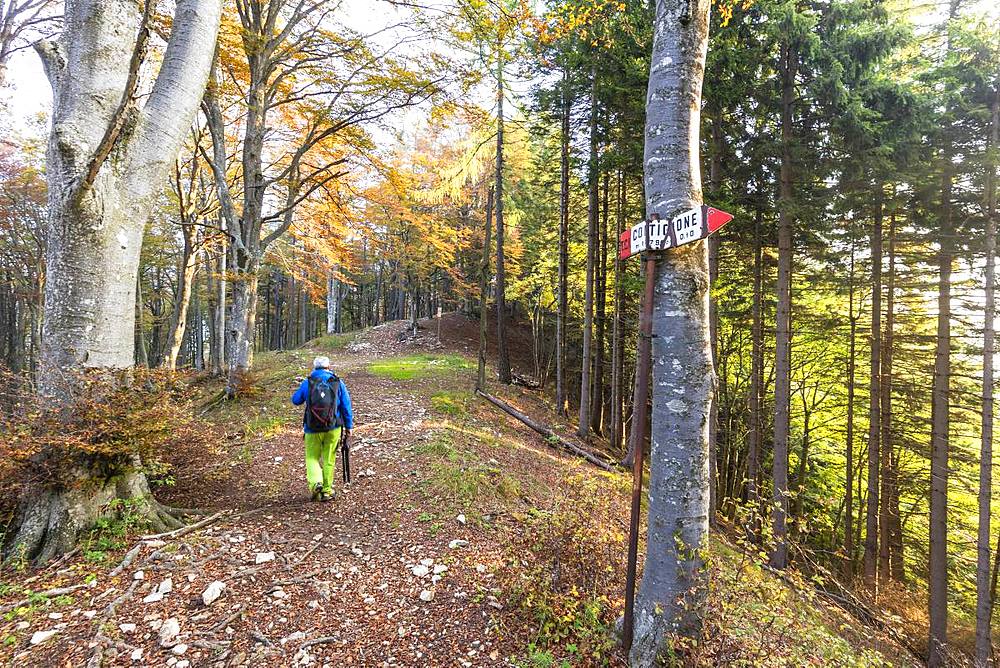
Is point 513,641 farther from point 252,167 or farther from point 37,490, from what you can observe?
point 252,167

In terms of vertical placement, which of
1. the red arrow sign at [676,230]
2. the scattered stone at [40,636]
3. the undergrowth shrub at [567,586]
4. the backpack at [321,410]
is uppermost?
Result: the red arrow sign at [676,230]

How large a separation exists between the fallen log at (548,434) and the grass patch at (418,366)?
278 cm

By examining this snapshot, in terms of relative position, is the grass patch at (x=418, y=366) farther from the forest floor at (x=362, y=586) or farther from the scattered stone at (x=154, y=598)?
the scattered stone at (x=154, y=598)

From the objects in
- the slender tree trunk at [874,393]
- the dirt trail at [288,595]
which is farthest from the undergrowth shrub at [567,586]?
the slender tree trunk at [874,393]

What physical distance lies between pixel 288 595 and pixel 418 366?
12172 mm

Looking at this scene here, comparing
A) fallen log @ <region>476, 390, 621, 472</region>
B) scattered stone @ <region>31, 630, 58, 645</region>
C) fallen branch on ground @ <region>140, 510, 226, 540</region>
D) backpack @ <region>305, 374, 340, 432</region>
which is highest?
backpack @ <region>305, 374, 340, 432</region>

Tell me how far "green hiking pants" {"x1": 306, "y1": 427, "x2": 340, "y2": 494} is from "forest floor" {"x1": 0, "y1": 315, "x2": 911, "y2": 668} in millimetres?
316

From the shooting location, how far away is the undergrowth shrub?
295 centimetres

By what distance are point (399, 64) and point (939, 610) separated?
1484cm

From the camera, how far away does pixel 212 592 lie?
315 cm

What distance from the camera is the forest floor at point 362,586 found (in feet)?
8.84

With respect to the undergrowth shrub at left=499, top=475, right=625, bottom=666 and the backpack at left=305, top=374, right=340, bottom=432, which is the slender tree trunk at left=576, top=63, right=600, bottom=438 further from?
the backpack at left=305, top=374, right=340, bottom=432

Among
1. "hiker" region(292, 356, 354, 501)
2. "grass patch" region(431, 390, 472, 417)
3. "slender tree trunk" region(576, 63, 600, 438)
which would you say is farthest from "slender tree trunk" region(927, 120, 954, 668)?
"hiker" region(292, 356, 354, 501)

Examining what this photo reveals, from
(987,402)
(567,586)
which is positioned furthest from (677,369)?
(987,402)
